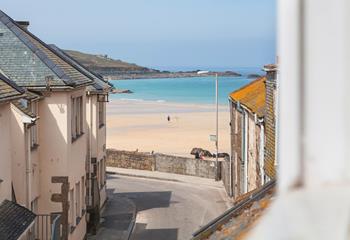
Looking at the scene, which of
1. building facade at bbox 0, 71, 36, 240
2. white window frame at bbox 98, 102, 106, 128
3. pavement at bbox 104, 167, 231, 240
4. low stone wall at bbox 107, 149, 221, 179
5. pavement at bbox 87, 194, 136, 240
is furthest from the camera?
low stone wall at bbox 107, 149, 221, 179

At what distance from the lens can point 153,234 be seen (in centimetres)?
2362

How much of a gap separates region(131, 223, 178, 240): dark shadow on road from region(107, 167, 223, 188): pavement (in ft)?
37.7

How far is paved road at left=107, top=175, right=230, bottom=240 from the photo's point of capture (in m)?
24.3

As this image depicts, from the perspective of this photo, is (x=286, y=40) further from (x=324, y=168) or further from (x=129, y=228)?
(x=129, y=228)

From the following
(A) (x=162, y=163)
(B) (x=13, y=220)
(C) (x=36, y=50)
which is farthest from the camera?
(A) (x=162, y=163)

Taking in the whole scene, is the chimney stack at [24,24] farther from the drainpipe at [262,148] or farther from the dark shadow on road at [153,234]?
the drainpipe at [262,148]

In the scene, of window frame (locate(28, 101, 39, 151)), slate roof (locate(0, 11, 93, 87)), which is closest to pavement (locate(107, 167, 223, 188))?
slate roof (locate(0, 11, 93, 87))

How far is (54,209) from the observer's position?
688 inches

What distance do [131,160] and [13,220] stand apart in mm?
29863

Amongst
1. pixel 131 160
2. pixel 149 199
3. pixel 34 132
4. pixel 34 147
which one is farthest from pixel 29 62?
pixel 131 160

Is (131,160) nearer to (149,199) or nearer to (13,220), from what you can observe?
(149,199)

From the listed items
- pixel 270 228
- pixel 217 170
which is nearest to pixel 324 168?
pixel 270 228

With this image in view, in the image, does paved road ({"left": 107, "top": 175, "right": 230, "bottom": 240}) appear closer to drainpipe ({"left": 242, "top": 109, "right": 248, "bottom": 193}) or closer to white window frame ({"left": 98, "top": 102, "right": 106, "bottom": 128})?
drainpipe ({"left": 242, "top": 109, "right": 248, "bottom": 193})

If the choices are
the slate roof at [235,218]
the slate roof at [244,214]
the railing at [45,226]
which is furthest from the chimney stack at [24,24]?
the slate roof at [244,214]
